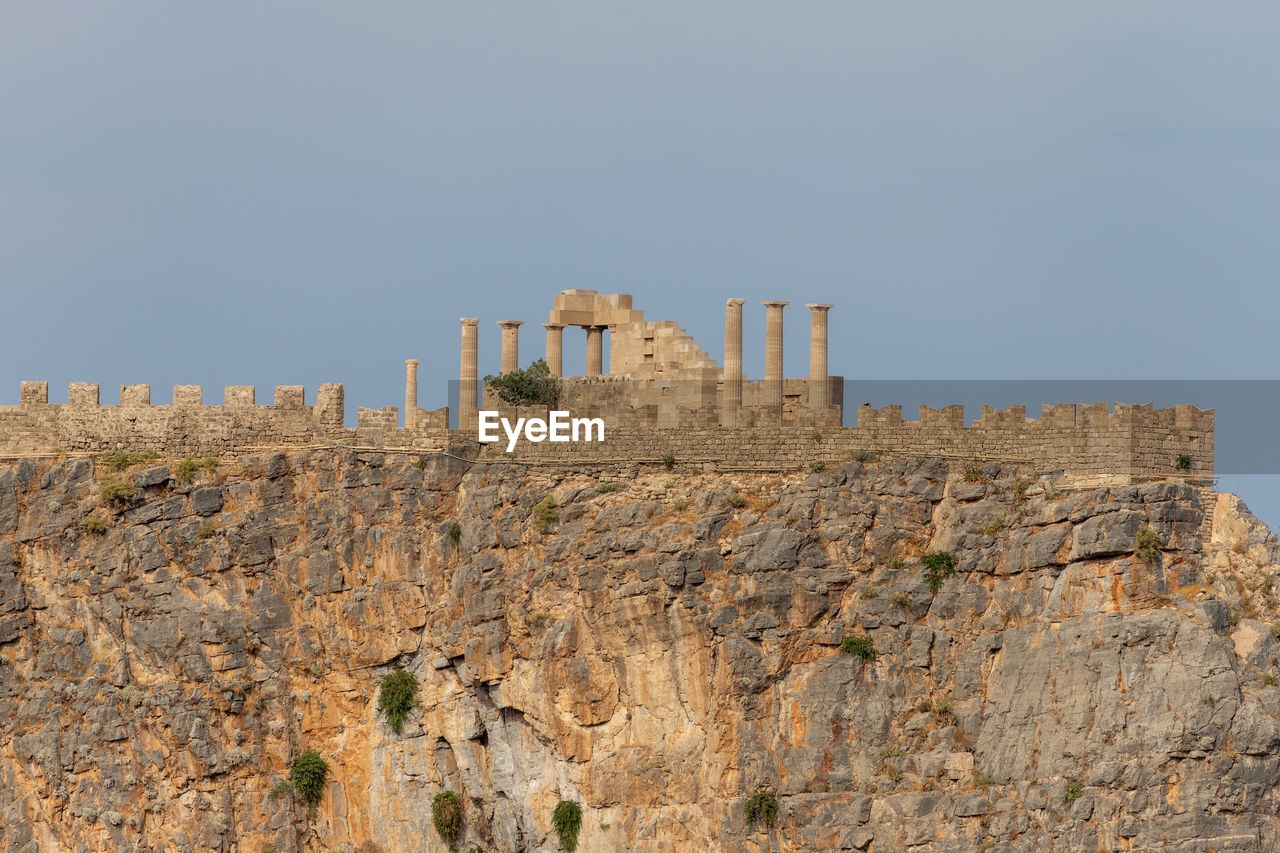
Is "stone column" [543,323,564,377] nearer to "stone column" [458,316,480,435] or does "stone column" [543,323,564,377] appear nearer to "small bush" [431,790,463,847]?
"stone column" [458,316,480,435]

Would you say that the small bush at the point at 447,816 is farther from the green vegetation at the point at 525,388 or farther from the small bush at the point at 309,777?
the green vegetation at the point at 525,388

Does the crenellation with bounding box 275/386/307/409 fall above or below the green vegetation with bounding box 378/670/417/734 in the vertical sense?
above

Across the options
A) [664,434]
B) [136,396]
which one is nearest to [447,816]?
[664,434]

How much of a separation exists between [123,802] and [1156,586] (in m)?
27.3

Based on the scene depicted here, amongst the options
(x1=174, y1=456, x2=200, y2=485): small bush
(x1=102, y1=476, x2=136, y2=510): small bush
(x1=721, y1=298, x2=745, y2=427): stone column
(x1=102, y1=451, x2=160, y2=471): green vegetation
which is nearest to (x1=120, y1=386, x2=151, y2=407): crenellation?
(x1=102, y1=451, x2=160, y2=471): green vegetation

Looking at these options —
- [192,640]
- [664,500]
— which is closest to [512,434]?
[664,500]

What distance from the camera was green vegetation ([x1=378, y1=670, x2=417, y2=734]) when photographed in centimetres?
7325

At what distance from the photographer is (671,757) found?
69.4 metres

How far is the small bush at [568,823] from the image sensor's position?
232ft

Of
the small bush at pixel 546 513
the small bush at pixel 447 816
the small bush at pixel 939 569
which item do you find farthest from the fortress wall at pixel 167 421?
the small bush at pixel 939 569

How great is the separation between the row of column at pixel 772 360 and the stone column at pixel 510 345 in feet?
22.1

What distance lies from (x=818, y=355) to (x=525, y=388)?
28.1ft

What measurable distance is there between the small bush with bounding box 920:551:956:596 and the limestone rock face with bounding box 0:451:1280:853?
29cm

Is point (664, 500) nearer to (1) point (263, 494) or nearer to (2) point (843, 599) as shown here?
(2) point (843, 599)
